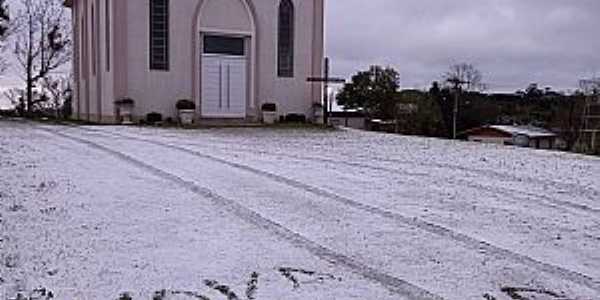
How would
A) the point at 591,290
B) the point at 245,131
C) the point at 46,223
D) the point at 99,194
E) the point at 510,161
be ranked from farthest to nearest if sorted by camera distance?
the point at 245,131
the point at 510,161
the point at 99,194
the point at 46,223
the point at 591,290

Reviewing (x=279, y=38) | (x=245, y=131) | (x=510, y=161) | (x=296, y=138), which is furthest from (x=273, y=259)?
(x=279, y=38)

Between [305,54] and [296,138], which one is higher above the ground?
[305,54]

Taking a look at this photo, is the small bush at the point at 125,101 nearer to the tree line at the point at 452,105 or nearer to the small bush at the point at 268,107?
the small bush at the point at 268,107

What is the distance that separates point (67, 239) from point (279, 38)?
63.9 ft

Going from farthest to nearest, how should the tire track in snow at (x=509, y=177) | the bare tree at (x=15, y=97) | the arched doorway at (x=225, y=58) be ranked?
1. the bare tree at (x=15, y=97)
2. the arched doorway at (x=225, y=58)
3. the tire track in snow at (x=509, y=177)

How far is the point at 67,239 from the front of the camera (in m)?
5.47

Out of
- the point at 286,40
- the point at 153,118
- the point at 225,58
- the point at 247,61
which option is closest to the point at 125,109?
the point at 153,118

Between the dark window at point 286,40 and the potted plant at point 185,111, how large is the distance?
395 centimetres

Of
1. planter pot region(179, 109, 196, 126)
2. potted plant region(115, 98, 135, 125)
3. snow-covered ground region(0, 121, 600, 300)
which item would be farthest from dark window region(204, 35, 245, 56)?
snow-covered ground region(0, 121, 600, 300)

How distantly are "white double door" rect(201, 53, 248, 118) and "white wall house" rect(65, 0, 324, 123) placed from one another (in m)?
0.04

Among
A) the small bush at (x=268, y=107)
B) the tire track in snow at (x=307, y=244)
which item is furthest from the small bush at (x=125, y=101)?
the tire track in snow at (x=307, y=244)

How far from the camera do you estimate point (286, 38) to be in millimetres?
24406

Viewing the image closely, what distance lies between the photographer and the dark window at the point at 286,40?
79.6ft

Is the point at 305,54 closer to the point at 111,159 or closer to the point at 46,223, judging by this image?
the point at 111,159
